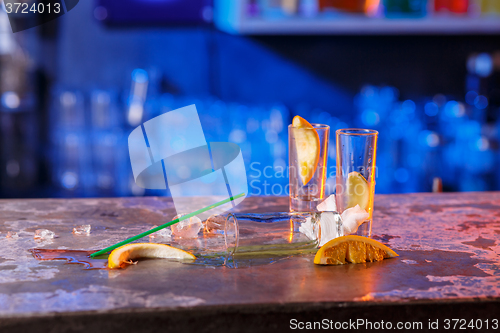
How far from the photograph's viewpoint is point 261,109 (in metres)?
2.64

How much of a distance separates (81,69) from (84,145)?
0.49 m

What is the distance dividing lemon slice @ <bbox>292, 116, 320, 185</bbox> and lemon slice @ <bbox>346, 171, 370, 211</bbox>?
0.09 metres

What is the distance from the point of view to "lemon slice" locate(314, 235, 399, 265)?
0.79 meters

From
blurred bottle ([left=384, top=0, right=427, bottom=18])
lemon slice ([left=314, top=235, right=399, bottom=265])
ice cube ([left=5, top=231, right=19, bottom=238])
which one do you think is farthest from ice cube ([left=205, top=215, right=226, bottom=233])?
blurred bottle ([left=384, top=0, right=427, bottom=18])

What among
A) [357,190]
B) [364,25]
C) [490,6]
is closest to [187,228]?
[357,190]

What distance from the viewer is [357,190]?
883 mm

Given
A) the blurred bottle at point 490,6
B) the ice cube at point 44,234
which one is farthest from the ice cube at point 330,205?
the blurred bottle at point 490,6

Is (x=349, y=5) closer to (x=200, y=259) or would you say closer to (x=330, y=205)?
(x=330, y=205)

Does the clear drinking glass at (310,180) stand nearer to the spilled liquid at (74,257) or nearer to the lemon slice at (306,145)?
the lemon slice at (306,145)

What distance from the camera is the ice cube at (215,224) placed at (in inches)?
38.7

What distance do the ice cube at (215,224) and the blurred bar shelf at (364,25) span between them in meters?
1.44

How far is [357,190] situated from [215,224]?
29 centimetres

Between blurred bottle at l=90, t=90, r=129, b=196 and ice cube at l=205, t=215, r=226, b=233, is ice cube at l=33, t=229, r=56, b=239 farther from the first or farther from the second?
blurred bottle at l=90, t=90, r=129, b=196

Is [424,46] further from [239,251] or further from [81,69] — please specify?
[239,251]
